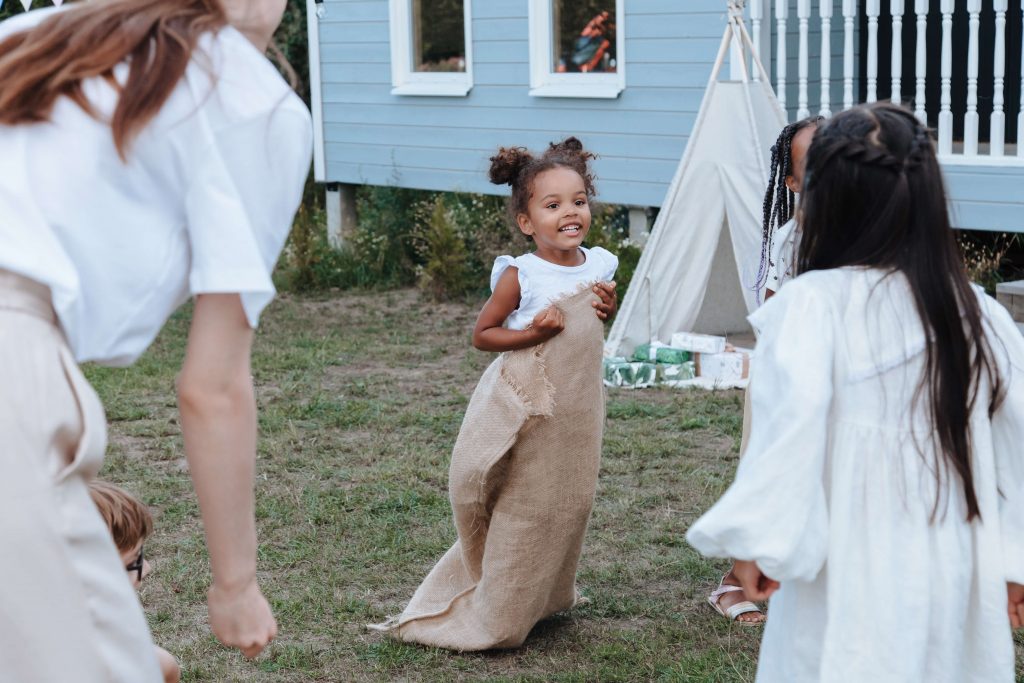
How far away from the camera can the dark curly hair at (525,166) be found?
3.94m

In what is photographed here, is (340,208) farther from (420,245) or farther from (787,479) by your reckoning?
(787,479)

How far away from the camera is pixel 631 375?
7.63 metres

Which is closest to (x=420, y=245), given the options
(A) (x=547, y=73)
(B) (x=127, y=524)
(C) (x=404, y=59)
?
(C) (x=404, y=59)

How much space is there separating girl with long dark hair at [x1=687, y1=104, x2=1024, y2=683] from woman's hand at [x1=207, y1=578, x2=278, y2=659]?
0.80 meters

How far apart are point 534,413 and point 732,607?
996 mm

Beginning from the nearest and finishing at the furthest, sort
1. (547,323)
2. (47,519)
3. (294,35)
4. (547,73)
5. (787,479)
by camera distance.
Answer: (47,519) → (787,479) → (547,323) → (547,73) → (294,35)

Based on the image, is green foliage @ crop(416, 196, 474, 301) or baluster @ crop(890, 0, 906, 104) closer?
baluster @ crop(890, 0, 906, 104)

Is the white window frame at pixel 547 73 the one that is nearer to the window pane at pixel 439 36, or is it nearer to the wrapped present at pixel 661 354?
the window pane at pixel 439 36

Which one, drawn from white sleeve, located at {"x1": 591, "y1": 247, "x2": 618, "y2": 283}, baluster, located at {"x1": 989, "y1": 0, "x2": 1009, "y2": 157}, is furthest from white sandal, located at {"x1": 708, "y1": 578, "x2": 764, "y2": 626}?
baluster, located at {"x1": 989, "y1": 0, "x2": 1009, "y2": 157}

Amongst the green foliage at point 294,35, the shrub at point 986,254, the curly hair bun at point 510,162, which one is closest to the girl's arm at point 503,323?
the curly hair bun at point 510,162

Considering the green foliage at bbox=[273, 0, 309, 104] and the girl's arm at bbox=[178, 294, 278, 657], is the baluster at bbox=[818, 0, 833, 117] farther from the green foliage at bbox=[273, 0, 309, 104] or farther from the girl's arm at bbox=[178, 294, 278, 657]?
the green foliage at bbox=[273, 0, 309, 104]

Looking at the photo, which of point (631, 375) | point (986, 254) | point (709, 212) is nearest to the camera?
point (631, 375)

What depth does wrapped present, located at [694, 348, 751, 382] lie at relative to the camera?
759 centimetres

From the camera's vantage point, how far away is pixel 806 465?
7.48ft
